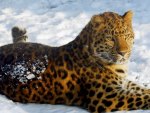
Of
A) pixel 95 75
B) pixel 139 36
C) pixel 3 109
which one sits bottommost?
pixel 3 109

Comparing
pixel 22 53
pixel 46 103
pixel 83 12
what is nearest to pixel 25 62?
pixel 22 53

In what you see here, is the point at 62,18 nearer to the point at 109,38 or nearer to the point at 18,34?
the point at 18,34

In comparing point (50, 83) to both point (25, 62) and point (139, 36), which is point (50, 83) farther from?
Answer: point (139, 36)

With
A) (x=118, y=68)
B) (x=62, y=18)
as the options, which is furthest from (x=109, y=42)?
(x=62, y=18)

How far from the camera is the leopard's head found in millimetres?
6094

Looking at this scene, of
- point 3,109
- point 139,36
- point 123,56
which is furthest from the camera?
point 139,36

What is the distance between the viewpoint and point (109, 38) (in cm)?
613

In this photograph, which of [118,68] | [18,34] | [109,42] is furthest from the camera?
[18,34]

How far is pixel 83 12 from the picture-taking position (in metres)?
11.3

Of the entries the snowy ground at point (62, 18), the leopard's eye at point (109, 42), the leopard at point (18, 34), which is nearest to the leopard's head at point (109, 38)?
the leopard's eye at point (109, 42)

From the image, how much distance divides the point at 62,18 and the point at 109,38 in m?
5.13

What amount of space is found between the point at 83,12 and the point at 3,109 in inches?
236

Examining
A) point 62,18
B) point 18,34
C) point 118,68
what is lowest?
point 118,68

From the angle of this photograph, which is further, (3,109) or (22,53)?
(22,53)
